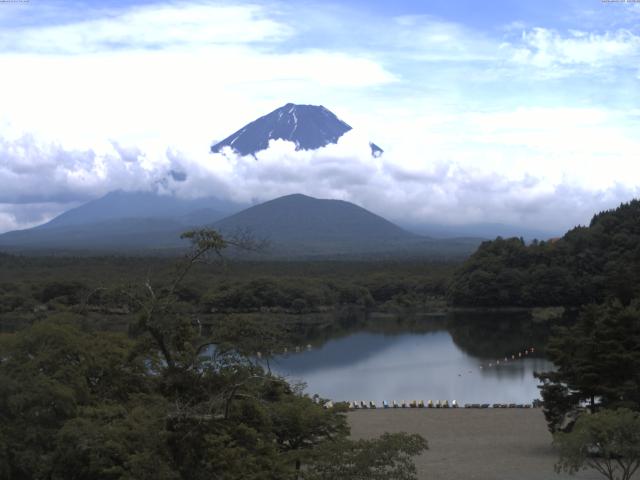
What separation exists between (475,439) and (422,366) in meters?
11.8

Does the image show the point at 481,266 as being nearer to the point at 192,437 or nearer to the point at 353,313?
the point at 353,313

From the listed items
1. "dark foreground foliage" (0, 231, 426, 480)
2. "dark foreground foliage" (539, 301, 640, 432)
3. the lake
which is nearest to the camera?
"dark foreground foliage" (0, 231, 426, 480)

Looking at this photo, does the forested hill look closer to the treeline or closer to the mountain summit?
the treeline

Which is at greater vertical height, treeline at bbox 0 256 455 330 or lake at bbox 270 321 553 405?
treeline at bbox 0 256 455 330

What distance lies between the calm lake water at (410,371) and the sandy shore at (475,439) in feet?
9.58

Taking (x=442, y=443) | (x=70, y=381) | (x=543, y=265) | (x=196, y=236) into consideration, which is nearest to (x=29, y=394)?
(x=70, y=381)

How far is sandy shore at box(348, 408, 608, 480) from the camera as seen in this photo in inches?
474

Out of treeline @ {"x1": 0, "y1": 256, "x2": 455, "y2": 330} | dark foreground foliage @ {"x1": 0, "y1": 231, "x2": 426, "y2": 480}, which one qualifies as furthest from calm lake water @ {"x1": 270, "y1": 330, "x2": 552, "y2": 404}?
dark foreground foliage @ {"x1": 0, "y1": 231, "x2": 426, "y2": 480}

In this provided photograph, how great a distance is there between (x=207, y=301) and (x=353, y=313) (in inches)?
329

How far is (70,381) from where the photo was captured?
9578 millimetres

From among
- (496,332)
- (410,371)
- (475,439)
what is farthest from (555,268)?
(475,439)

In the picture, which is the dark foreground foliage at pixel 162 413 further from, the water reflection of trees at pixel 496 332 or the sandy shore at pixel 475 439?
the water reflection of trees at pixel 496 332

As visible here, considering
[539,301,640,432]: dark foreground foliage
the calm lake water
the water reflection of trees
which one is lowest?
the calm lake water

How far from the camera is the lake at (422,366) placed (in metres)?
21.8
